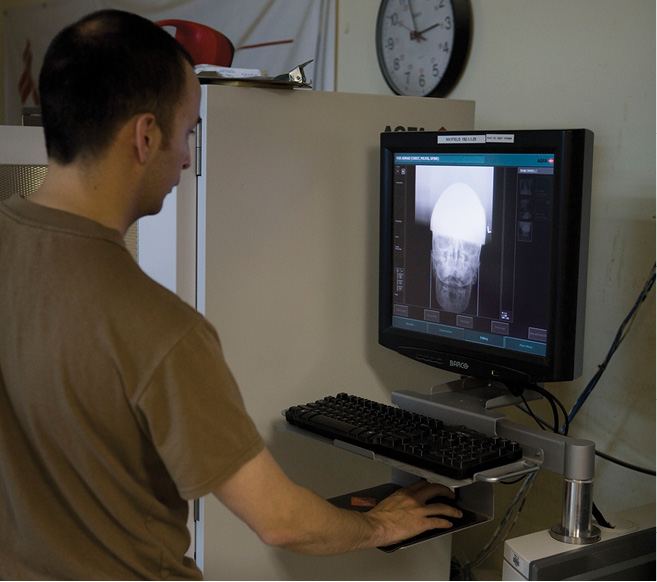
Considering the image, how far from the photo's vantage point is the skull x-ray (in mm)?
1521

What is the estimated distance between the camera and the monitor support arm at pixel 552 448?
1346mm

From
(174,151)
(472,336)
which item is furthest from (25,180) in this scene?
(472,336)

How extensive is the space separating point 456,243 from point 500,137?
0.22 metres

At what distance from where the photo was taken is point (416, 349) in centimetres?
167

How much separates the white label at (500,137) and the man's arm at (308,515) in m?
0.66

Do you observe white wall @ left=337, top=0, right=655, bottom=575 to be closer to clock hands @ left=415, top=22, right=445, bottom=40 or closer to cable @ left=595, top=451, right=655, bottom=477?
cable @ left=595, top=451, right=655, bottom=477

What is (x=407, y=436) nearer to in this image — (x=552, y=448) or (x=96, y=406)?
(x=552, y=448)

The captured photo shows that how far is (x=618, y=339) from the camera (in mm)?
1799

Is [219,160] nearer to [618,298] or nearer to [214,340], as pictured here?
[214,340]

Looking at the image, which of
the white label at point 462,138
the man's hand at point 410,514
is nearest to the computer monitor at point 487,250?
the white label at point 462,138

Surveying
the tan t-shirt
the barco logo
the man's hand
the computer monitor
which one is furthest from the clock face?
the tan t-shirt

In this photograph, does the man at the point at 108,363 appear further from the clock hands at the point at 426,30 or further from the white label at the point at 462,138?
the clock hands at the point at 426,30

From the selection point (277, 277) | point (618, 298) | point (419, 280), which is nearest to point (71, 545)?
point (277, 277)

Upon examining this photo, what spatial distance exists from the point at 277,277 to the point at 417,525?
572 mm
